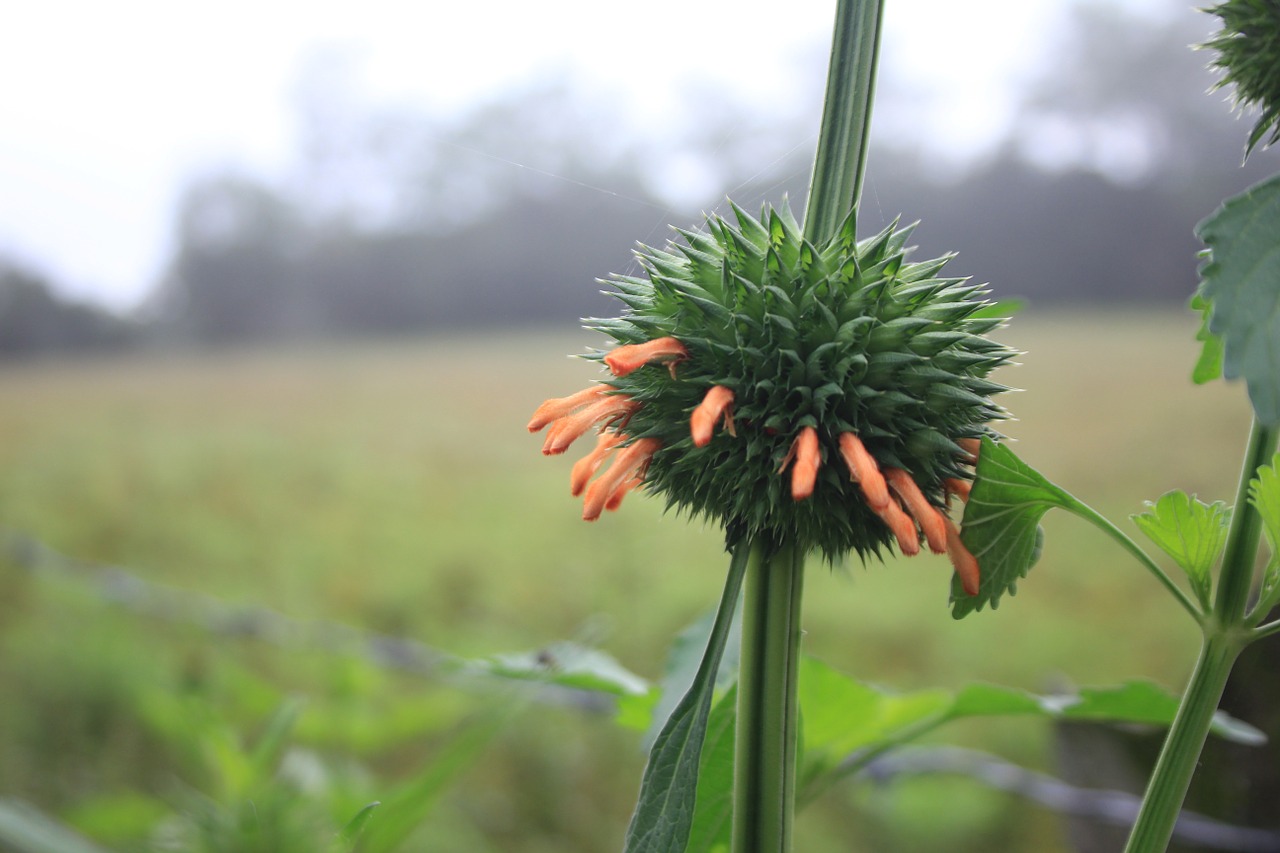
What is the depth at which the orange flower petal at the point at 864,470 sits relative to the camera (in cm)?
30

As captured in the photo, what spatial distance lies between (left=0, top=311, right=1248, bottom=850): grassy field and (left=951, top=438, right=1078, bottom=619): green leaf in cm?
20

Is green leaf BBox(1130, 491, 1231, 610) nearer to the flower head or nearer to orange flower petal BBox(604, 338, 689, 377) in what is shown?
the flower head

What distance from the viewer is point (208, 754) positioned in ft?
2.64

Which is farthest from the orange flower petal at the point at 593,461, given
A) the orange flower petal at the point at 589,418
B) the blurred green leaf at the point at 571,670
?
the blurred green leaf at the point at 571,670

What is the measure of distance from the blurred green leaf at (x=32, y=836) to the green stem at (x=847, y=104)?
1.01 ft

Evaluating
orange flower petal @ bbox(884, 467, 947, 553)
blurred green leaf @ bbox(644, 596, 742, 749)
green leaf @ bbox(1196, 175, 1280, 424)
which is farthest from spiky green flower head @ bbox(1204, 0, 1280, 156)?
blurred green leaf @ bbox(644, 596, 742, 749)

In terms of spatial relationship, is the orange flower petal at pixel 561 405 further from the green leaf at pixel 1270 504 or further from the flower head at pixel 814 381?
the green leaf at pixel 1270 504

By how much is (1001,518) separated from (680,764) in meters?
0.16

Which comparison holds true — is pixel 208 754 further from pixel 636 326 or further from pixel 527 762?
pixel 527 762

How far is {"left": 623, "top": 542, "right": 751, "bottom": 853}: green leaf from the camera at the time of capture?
298 millimetres

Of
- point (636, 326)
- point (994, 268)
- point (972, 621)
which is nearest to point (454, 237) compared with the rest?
point (994, 268)

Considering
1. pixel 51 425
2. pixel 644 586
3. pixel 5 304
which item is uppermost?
pixel 5 304

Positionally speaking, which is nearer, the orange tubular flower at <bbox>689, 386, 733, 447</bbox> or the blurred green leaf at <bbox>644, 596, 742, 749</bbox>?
the orange tubular flower at <bbox>689, 386, 733, 447</bbox>

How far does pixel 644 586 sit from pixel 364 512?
40.2 inches
